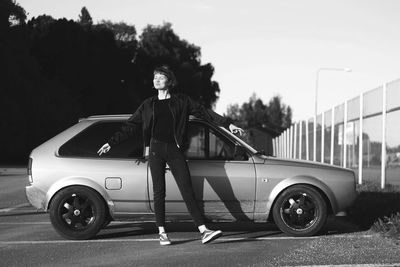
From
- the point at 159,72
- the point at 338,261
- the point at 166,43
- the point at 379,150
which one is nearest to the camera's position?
the point at 338,261

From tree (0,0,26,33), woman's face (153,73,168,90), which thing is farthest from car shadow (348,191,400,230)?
tree (0,0,26,33)

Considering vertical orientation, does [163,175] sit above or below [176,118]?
below

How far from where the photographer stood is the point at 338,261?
545 centimetres

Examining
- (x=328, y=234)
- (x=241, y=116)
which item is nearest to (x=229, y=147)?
(x=328, y=234)

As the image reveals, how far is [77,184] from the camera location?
6797mm

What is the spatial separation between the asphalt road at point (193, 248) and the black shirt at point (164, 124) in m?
1.14

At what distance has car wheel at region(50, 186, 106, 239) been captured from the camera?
679 centimetres

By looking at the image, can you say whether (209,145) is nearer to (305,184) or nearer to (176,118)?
(176,118)

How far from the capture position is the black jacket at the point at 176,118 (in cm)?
646

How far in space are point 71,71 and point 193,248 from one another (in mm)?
44800

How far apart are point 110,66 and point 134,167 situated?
48.3 meters

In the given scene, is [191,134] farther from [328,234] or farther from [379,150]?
[379,150]

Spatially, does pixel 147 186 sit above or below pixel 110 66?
below

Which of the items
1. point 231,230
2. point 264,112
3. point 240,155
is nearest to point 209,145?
point 240,155
